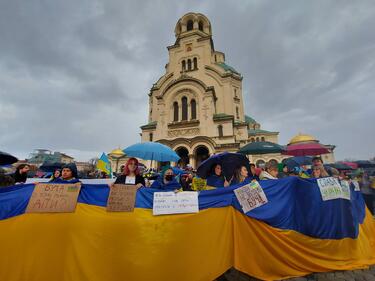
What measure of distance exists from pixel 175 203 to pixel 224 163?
3.63m

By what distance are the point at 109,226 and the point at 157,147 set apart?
186 inches

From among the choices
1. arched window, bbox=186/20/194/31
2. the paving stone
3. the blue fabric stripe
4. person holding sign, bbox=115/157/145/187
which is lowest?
the paving stone

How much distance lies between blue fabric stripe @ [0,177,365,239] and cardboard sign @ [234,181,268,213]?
3.3 inches

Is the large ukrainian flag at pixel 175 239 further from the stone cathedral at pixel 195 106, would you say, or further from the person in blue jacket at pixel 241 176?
the stone cathedral at pixel 195 106

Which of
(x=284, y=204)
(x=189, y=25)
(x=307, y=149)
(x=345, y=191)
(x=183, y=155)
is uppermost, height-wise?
Result: (x=189, y=25)

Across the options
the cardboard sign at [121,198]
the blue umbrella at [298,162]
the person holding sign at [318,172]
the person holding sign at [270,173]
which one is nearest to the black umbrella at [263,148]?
the blue umbrella at [298,162]

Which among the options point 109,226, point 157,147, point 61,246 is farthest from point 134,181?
point 157,147

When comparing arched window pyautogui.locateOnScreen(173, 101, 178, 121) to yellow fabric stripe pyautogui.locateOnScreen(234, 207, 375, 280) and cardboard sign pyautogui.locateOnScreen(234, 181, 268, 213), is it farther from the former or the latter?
yellow fabric stripe pyautogui.locateOnScreen(234, 207, 375, 280)

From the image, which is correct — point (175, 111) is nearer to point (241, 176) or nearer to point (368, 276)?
point (241, 176)

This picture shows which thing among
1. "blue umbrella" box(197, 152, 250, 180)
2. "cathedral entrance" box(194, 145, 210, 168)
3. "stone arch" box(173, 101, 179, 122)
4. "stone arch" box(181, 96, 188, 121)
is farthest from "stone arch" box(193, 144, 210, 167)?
"blue umbrella" box(197, 152, 250, 180)

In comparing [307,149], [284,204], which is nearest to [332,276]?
[284,204]

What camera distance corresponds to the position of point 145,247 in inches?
124

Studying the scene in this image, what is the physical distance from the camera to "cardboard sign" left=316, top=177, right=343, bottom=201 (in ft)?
13.6

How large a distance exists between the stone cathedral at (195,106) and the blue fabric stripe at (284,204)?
17457mm
